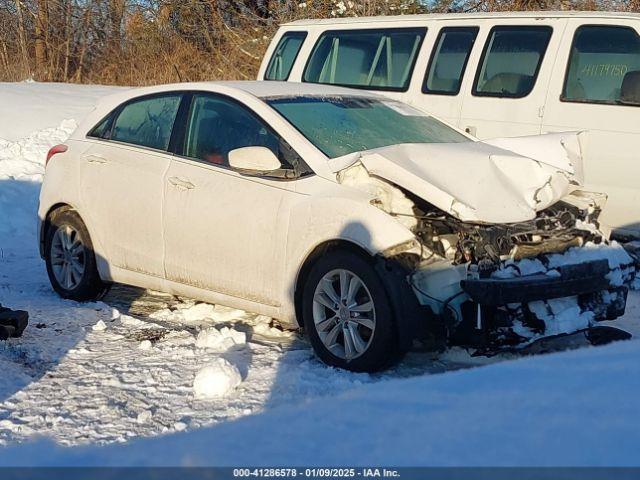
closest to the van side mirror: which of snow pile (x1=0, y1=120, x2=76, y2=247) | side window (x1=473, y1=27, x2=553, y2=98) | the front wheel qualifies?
side window (x1=473, y1=27, x2=553, y2=98)

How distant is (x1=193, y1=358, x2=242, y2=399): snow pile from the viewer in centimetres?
464

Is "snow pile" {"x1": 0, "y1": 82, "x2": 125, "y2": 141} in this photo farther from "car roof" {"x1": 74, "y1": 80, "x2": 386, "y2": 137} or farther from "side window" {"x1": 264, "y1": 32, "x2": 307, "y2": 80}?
"car roof" {"x1": 74, "y1": 80, "x2": 386, "y2": 137}

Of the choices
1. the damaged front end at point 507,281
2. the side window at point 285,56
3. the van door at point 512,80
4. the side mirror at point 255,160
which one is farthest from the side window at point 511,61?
the side mirror at point 255,160

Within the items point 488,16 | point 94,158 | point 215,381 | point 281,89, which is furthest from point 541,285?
point 488,16

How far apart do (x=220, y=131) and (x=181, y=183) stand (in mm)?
434

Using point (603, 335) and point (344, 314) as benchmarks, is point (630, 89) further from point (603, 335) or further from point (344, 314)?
→ point (344, 314)

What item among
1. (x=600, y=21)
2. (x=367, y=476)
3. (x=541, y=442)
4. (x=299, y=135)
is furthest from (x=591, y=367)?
(x=600, y=21)

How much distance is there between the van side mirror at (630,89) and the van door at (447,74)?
1.49m

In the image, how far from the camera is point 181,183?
5.88m

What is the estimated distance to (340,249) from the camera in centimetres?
504

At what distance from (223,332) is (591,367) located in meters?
3.07

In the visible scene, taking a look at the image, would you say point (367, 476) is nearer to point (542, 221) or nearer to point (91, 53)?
point (542, 221)

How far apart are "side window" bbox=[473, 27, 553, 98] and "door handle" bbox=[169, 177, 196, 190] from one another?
3364mm

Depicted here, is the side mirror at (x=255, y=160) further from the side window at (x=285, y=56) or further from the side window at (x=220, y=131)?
the side window at (x=285, y=56)
